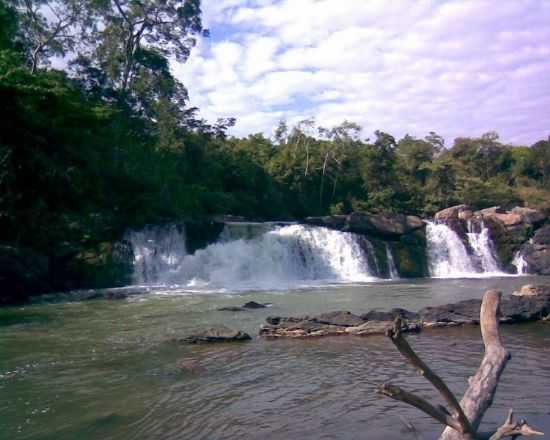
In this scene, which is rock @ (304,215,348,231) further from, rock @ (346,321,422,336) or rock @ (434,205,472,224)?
rock @ (346,321,422,336)

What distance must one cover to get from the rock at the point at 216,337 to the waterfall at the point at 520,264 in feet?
67.2

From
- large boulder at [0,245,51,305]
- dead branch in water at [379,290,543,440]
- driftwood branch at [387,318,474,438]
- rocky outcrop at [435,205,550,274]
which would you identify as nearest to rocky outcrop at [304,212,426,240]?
rocky outcrop at [435,205,550,274]

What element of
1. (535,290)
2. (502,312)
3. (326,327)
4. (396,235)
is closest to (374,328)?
(326,327)

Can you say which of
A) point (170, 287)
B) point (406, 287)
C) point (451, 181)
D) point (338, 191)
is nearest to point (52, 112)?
point (170, 287)

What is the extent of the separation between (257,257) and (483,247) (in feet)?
35.7

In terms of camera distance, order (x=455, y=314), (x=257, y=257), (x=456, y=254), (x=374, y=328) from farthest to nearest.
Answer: (x=456, y=254) → (x=257, y=257) → (x=455, y=314) → (x=374, y=328)

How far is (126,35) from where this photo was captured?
2983 cm

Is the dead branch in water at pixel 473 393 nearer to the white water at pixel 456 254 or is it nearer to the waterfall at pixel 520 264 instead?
the white water at pixel 456 254

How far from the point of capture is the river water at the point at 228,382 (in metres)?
5.59

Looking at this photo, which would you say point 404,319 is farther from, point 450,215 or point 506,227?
point 506,227

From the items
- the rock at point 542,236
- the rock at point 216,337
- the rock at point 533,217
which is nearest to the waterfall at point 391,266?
the rock at point 542,236

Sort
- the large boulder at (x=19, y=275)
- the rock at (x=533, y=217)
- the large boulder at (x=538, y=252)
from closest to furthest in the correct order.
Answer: the large boulder at (x=19, y=275), the large boulder at (x=538, y=252), the rock at (x=533, y=217)

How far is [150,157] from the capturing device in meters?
28.3

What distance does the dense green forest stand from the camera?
1512cm
